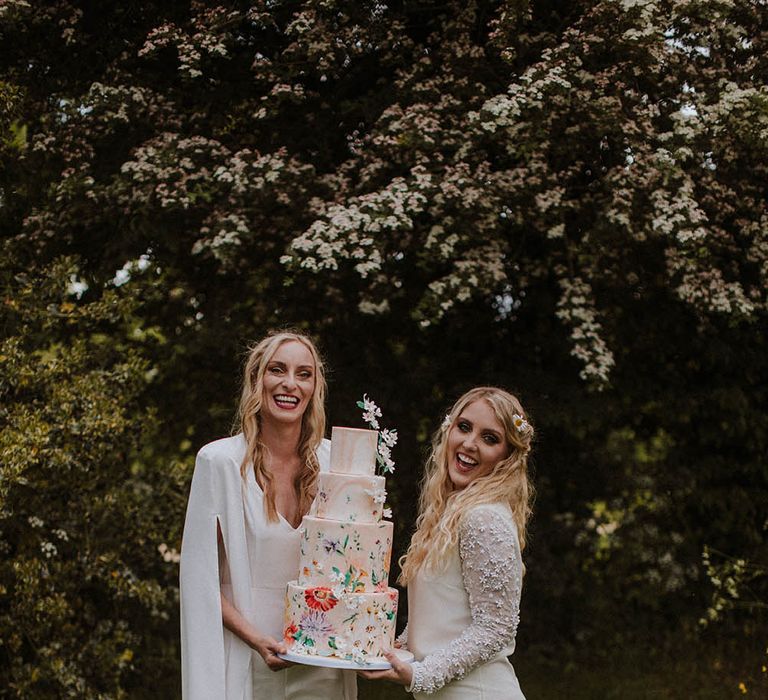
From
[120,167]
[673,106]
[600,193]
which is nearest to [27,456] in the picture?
[120,167]

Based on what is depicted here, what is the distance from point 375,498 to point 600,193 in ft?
16.1

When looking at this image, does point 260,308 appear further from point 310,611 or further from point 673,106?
point 310,611

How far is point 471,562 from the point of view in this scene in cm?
331

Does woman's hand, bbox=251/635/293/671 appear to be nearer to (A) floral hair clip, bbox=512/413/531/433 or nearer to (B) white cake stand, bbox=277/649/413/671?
(B) white cake stand, bbox=277/649/413/671

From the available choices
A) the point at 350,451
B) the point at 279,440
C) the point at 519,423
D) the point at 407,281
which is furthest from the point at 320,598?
the point at 407,281

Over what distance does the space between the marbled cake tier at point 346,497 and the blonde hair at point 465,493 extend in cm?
21

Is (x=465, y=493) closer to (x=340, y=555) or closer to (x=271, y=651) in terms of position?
(x=340, y=555)

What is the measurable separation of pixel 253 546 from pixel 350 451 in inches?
18.8

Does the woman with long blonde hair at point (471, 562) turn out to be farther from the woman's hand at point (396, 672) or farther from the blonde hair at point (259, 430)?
the blonde hair at point (259, 430)

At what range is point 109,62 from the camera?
8.80 meters

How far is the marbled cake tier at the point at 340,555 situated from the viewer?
3.44 m

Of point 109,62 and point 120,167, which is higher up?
point 109,62

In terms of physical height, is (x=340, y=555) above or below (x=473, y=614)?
above

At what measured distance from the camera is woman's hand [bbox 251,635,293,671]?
345 centimetres
